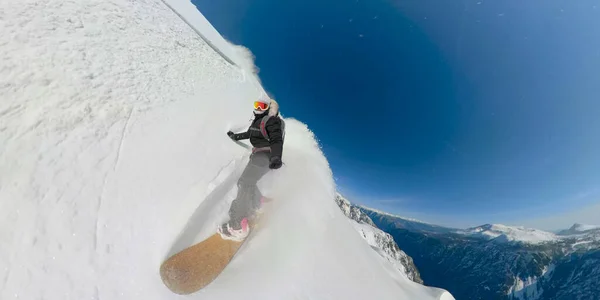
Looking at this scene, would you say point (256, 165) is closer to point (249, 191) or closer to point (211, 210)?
point (249, 191)

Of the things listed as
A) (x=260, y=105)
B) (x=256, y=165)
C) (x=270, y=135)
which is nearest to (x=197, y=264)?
(x=256, y=165)

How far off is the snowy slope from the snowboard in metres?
0.18

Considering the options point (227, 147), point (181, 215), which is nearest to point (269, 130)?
point (227, 147)

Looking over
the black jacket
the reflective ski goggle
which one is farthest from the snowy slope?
the reflective ski goggle

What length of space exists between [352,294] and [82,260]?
4.92 m

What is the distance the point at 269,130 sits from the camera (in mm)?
6992

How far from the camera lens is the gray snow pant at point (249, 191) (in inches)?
262

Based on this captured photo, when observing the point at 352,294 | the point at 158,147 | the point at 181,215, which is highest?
the point at 158,147

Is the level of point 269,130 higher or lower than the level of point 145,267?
higher

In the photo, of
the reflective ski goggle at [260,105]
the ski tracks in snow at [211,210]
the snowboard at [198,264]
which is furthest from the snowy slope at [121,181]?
the reflective ski goggle at [260,105]

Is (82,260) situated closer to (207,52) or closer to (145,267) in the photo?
(145,267)

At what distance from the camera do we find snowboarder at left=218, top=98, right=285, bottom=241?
650 centimetres

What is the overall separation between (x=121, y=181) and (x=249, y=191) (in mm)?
2797

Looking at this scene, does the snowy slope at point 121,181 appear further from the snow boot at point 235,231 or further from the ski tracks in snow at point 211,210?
the snow boot at point 235,231
